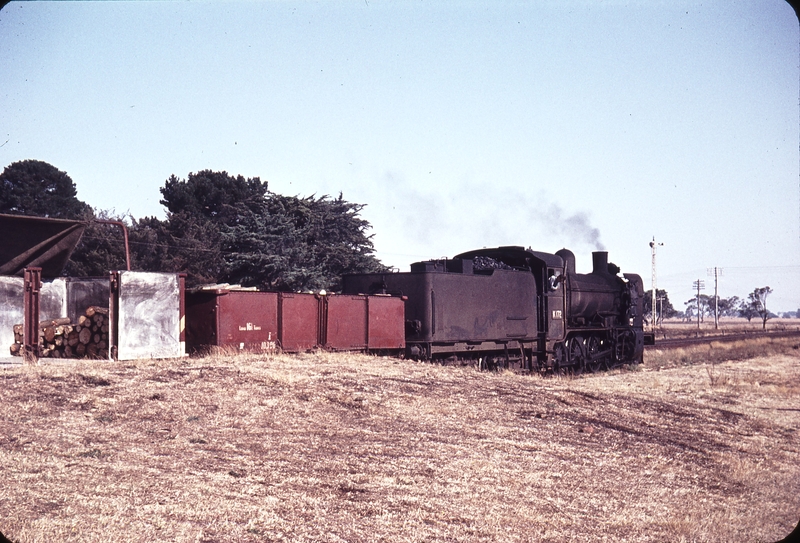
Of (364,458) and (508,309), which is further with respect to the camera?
(508,309)

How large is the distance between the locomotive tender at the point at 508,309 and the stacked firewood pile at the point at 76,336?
766cm

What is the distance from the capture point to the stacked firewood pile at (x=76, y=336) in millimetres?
16781

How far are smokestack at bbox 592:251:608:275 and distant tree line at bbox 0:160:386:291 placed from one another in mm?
19573

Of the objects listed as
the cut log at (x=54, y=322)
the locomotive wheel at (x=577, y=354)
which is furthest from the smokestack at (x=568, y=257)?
the cut log at (x=54, y=322)

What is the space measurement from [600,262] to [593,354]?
419 cm

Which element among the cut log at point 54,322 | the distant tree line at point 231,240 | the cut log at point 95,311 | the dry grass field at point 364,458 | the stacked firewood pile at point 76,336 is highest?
the distant tree line at point 231,240

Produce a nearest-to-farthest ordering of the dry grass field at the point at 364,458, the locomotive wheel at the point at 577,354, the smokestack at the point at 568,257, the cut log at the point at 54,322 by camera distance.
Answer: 1. the dry grass field at the point at 364,458
2. the cut log at the point at 54,322
3. the locomotive wheel at the point at 577,354
4. the smokestack at the point at 568,257

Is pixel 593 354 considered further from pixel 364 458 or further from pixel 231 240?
pixel 231 240

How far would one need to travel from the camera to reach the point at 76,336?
17.2 m

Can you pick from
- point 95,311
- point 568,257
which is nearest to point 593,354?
point 568,257

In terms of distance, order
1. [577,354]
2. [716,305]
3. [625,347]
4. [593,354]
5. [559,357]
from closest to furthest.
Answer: [559,357] < [577,354] < [593,354] < [625,347] < [716,305]

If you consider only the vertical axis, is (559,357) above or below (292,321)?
below

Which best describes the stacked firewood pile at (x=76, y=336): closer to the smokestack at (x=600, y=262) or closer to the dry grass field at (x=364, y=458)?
the dry grass field at (x=364, y=458)

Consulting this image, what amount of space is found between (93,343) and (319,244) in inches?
1173
